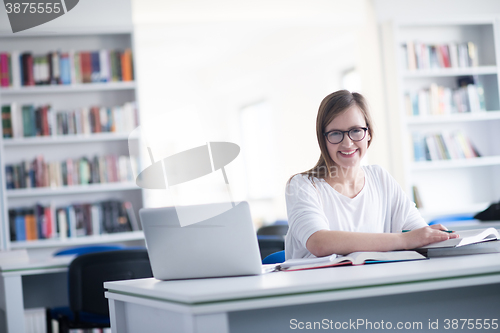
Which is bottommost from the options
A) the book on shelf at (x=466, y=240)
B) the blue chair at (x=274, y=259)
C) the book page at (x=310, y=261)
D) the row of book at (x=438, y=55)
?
the blue chair at (x=274, y=259)

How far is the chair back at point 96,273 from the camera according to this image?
251 cm

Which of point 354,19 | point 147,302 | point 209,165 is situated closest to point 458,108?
point 354,19

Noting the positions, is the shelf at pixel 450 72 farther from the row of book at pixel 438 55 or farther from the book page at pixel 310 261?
the book page at pixel 310 261

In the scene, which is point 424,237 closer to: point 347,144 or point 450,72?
point 347,144

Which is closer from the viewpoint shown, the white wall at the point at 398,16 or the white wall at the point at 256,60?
the white wall at the point at 398,16

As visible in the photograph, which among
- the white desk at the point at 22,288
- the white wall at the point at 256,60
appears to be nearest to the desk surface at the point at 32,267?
the white desk at the point at 22,288

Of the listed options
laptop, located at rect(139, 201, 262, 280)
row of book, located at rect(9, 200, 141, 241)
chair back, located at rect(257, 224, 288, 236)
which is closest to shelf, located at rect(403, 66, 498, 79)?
chair back, located at rect(257, 224, 288, 236)

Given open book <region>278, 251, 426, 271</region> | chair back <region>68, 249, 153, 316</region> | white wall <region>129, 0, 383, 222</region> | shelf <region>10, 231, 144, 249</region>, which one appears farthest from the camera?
white wall <region>129, 0, 383, 222</region>

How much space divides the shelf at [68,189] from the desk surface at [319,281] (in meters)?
3.17

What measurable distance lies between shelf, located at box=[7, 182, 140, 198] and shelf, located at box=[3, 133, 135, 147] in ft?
1.16

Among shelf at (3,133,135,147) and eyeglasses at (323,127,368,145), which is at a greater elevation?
shelf at (3,133,135,147)

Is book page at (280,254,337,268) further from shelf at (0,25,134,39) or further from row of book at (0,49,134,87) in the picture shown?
shelf at (0,25,134,39)

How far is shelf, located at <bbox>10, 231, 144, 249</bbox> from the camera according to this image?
14.0 feet

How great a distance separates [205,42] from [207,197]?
5963mm
